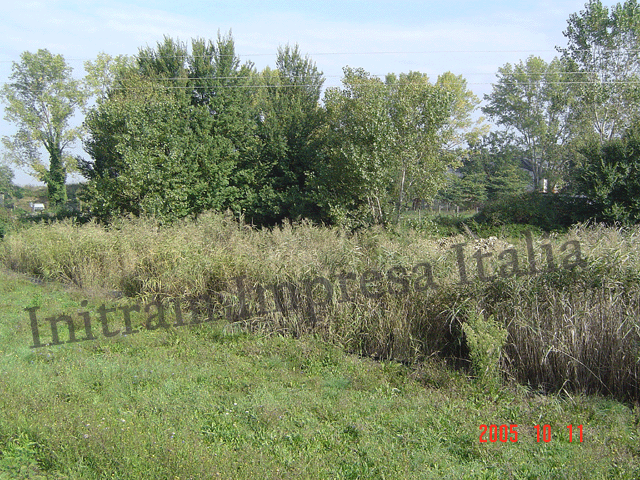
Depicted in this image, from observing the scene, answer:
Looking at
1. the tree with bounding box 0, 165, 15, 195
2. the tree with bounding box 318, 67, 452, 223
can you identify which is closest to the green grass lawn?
the tree with bounding box 318, 67, 452, 223

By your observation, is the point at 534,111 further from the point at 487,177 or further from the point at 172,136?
the point at 172,136

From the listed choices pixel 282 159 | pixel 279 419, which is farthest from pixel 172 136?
pixel 279 419

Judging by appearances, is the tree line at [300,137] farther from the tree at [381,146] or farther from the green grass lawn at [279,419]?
the green grass lawn at [279,419]

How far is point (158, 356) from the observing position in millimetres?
5902

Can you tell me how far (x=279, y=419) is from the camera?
4.23m

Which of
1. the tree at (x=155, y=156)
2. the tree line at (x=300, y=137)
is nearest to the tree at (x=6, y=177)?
the tree line at (x=300, y=137)

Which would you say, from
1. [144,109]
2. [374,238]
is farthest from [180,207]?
[374,238]

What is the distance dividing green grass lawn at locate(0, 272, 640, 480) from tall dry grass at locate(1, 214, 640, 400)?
358mm

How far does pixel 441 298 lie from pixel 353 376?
1395 millimetres

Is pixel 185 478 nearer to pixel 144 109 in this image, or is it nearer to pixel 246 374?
pixel 246 374

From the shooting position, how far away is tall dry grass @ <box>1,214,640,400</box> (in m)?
4.84
